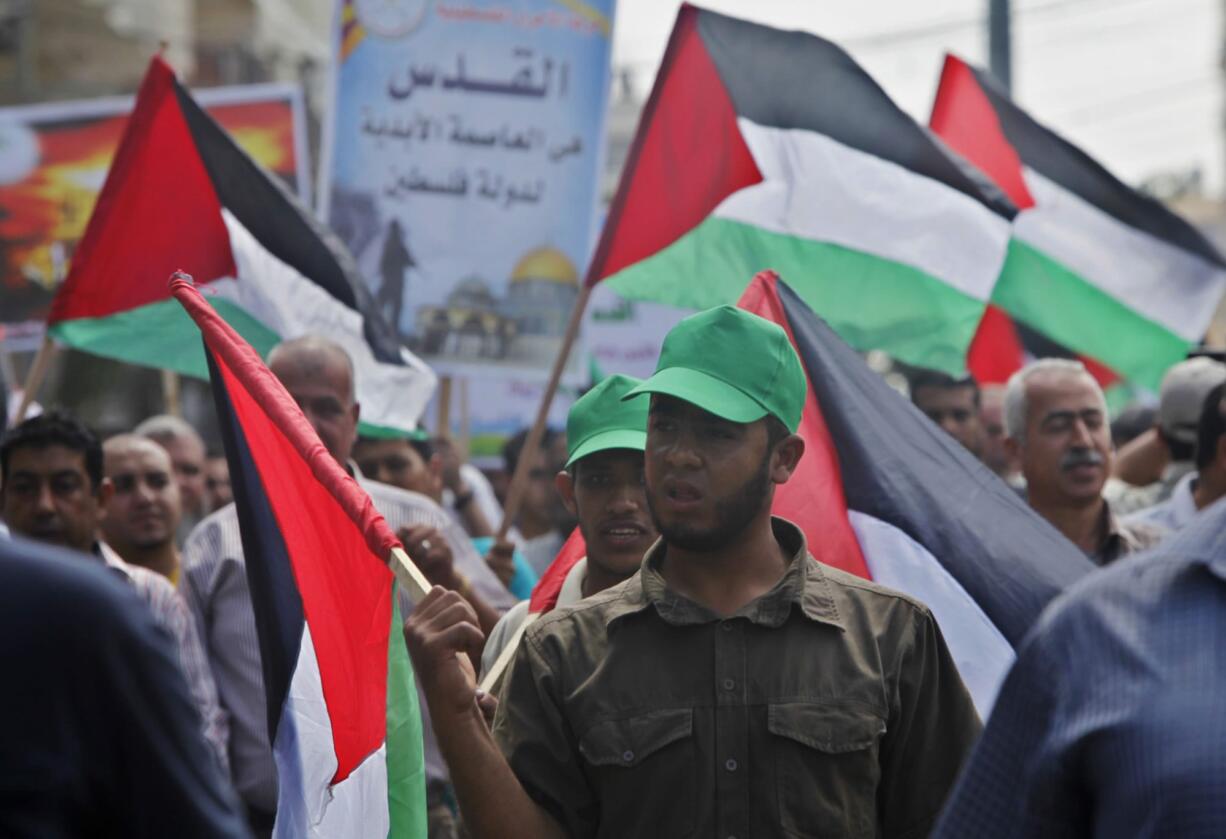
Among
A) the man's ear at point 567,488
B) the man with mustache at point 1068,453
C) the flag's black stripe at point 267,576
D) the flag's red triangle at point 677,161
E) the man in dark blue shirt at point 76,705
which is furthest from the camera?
the flag's red triangle at point 677,161

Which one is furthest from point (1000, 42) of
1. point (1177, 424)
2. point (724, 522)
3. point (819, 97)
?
point (724, 522)

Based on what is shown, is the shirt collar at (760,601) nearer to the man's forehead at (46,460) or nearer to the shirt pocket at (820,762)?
the shirt pocket at (820,762)

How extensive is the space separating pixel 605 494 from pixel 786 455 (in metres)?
1.01

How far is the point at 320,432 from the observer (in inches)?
216

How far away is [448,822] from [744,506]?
89.5 inches

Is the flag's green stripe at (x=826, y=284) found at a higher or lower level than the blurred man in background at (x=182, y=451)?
higher

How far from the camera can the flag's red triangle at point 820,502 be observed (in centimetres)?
448

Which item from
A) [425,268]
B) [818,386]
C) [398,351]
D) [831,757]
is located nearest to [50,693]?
[831,757]

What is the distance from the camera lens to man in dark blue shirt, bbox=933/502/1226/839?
75.9 inches

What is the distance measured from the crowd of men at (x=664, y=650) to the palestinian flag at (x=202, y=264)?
36 centimetres

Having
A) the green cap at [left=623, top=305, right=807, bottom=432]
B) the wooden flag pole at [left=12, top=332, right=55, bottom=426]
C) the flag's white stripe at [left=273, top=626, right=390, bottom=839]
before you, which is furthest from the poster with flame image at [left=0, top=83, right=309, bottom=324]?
the green cap at [left=623, top=305, right=807, bottom=432]

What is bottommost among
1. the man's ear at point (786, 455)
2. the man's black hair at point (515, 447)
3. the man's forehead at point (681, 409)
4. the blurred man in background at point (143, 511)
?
the man's black hair at point (515, 447)

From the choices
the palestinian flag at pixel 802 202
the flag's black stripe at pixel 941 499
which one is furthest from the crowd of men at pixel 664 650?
the palestinian flag at pixel 802 202

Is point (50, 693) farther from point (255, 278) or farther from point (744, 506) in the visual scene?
point (255, 278)
